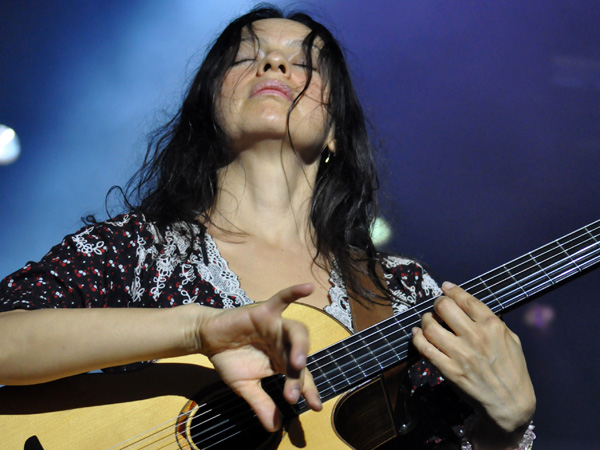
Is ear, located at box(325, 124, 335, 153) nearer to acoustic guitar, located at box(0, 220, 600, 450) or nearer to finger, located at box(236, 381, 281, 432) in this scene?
acoustic guitar, located at box(0, 220, 600, 450)

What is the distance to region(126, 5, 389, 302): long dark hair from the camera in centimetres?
165

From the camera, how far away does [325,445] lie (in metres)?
1.06

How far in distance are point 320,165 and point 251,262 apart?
59cm

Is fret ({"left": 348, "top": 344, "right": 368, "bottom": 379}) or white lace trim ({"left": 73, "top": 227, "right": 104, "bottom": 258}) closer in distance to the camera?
fret ({"left": 348, "top": 344, "right": 368, "bottom": 379})

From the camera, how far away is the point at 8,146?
7.04ft

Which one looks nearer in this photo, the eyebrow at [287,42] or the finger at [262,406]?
the finger at [262,406]

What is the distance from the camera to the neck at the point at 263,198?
5.32ft

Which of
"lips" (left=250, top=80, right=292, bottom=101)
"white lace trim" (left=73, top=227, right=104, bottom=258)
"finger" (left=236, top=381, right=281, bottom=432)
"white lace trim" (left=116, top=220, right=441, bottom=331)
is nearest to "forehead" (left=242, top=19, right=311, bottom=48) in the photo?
"lips" (left=250, top=80, right=292, bottom=101)

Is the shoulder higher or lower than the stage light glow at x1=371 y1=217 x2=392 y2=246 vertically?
lower

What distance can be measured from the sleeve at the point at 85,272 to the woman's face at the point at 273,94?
1.40 ft

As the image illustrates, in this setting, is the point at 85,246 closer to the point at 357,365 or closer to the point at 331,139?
the point at 357,365

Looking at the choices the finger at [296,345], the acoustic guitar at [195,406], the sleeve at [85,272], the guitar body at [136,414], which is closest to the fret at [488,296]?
the acoustic guitar at [195,406]

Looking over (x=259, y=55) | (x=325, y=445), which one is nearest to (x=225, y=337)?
(x=325, y=445)

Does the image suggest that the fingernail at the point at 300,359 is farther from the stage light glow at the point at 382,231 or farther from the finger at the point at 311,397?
the stage light glow at the point at 382,231
